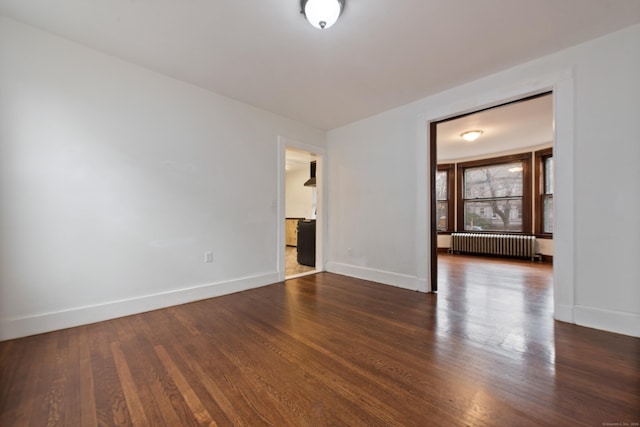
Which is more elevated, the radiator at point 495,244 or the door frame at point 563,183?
the door frame at point 563,183

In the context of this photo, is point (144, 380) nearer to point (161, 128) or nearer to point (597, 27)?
point (161, 128)

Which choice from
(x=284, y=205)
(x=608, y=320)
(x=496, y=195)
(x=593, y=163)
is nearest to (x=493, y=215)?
(x=496, y=195)

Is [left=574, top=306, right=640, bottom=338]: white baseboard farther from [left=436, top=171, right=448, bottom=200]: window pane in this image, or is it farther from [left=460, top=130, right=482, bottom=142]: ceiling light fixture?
[left=436, top=171, right=448, bottom=200]: window pane

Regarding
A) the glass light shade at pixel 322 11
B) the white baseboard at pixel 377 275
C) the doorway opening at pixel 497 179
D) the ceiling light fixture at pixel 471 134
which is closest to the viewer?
the glass light shade at pixel 322 11

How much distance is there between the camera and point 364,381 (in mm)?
1557

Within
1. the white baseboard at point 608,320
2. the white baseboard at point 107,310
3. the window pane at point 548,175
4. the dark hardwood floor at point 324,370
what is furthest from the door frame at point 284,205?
the window pane at point 548,175

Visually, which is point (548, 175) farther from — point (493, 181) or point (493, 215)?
point (493, 215)

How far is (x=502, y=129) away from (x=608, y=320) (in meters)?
3.72

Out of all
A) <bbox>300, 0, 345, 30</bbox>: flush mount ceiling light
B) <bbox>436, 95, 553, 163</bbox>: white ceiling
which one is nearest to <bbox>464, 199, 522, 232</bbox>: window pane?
<bbox>436, 95, 553, 163</bbox>: white ceiling

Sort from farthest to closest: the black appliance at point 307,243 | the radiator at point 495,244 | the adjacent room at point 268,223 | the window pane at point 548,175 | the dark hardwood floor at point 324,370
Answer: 1. the radiator at point 495,244
2. the window pane at point 548,175
3. the black appliance at point 307,243
4. the adjacent room at point 268,223
5. the dark hardwood floor at point 324,370

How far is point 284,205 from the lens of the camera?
13.2ft

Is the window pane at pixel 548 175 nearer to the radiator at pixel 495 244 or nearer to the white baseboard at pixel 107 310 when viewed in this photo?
the radiator at pixel 495 244

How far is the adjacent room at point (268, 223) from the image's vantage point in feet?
4.91

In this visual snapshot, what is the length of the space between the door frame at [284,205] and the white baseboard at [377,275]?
12.4 inches
